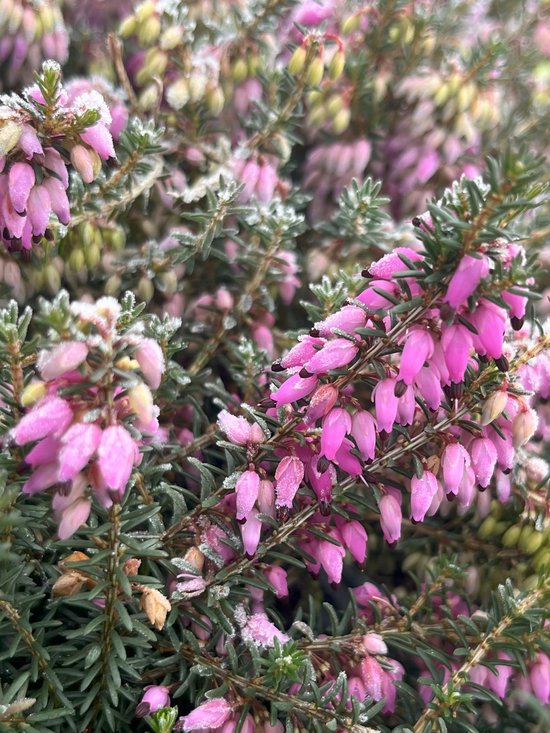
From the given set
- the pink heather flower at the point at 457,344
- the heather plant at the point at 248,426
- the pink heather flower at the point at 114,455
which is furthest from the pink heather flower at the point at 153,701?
the pink heather flower at the point at 457,344

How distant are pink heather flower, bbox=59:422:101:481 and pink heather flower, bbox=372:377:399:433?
44cm

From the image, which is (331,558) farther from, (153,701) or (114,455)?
(114,455)

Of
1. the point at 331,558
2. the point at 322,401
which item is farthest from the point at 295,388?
the point at 331,558

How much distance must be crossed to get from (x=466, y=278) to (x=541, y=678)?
907 mm

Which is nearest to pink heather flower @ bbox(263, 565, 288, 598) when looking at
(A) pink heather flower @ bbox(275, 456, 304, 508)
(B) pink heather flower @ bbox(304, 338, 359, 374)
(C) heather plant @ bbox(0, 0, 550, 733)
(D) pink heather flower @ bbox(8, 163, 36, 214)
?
(C) heather plant @ bbox(0, 0, 550, 733)

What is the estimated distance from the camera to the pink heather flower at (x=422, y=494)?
1266 mm

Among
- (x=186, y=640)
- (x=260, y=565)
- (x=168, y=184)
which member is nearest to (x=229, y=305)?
(x=168, y=184)

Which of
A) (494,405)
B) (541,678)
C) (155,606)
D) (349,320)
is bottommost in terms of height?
(541,678)

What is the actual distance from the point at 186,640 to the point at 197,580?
0.15 meters

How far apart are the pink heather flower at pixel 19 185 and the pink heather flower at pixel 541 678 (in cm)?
130

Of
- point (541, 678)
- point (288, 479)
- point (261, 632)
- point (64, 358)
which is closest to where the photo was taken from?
point (64, 358)

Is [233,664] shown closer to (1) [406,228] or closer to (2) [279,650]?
(2) [279,650]

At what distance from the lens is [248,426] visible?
1.34 m

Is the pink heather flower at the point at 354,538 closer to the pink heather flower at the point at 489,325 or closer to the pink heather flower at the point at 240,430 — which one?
the pink heather flower at the point at 240,430
